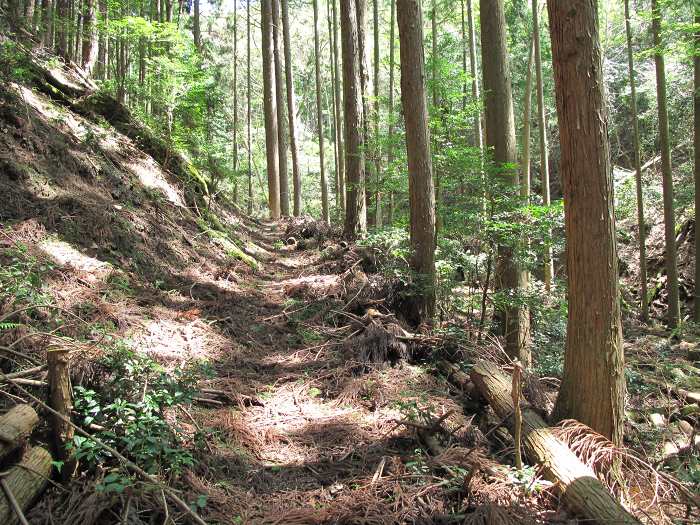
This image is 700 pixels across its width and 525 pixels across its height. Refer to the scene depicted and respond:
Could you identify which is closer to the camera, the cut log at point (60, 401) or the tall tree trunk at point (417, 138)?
the cut log at point (60, 401)

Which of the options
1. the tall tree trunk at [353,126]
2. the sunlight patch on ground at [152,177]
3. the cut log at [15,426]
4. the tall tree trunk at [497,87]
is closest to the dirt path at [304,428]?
the cut log at [15,426]

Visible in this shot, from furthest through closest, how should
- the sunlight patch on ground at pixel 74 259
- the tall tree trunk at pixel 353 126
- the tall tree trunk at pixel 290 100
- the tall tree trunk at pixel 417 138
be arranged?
the tall tree trunk at pixel 290 100 → the tall tree trunk at pixel 353 126 → the tall tree trunk at pixel 417 138 → the sunlight patch on ground at pixel 74 259

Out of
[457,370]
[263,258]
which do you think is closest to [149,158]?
[263,258]

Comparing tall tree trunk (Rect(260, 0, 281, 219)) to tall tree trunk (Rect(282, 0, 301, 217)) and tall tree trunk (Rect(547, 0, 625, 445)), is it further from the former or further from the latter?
tall tree trunk (Rect(547, 0, 625, 445))

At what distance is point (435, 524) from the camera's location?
2.81 m

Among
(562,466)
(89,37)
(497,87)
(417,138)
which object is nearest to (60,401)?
(562,466)

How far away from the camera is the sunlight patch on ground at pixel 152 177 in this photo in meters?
8.04

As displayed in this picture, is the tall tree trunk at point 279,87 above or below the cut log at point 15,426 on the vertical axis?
above

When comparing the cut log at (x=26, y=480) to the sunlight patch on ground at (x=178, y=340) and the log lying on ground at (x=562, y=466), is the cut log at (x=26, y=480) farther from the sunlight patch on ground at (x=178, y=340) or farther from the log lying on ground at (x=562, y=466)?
the log lying on ground at (x=562, y=466)

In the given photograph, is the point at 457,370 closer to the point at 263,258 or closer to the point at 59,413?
the point at 59,413

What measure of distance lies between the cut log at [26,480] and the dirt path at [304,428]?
82 cm

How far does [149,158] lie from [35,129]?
98.7 inches

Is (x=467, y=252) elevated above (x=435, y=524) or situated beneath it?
elevated above

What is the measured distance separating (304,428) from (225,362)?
1342mm
